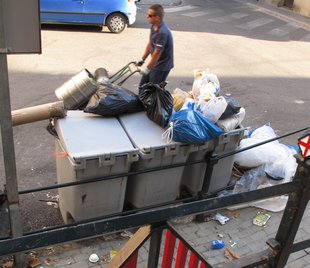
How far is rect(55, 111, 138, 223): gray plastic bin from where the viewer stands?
3.71 m

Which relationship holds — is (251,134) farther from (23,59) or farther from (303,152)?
(23,59)

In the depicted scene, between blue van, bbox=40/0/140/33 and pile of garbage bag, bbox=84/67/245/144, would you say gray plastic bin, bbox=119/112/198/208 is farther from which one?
blue van, bbox=40/0/140/33

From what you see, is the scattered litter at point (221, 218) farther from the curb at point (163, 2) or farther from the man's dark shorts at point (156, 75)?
the curb at point (163, 2)

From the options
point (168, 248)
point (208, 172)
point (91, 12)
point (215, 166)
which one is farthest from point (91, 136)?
point (91, 12)

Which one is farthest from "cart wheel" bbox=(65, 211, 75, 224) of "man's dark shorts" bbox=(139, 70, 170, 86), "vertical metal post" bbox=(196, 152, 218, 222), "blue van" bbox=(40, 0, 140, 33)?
"blue van" bbox=(40, 0, 140, 33)

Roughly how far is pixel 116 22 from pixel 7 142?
9402mm

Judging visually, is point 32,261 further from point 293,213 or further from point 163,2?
point 163,2

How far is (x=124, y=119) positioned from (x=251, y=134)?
2.10m

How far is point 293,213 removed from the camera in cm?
207

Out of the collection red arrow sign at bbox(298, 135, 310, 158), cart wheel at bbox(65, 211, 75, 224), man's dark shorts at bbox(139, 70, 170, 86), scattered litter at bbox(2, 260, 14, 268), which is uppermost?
red arrow sign at bbox(298, 135, 310, 158)

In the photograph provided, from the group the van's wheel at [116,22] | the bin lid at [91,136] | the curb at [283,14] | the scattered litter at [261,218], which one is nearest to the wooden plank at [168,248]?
the bin lid at [91,136]

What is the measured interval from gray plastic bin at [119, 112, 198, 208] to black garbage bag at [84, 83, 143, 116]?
0.12 m

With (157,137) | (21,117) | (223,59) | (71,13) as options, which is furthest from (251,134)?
(71,13)

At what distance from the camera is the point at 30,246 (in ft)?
4.49
